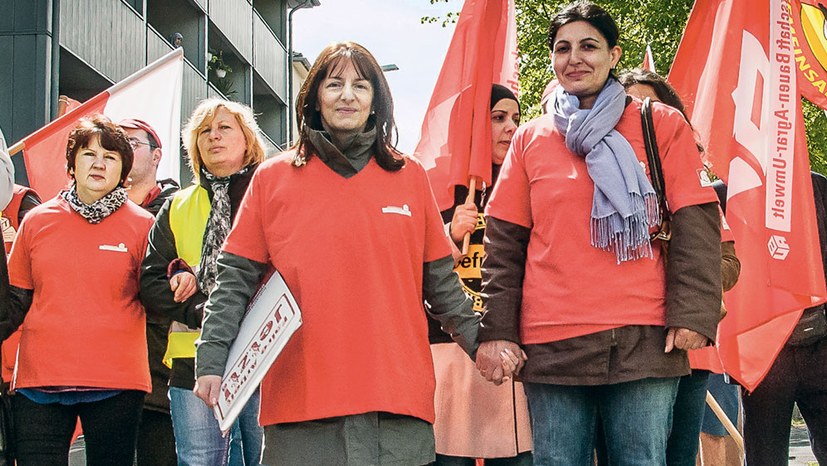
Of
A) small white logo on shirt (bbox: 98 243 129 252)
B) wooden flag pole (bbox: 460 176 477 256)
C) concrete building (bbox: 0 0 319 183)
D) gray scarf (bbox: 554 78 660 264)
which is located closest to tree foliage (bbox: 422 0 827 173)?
concrete building (bbox: 0 0 319 183)

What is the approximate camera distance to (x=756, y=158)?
618 centimetres

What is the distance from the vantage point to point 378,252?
12.4ft

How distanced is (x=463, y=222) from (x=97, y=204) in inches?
69.9

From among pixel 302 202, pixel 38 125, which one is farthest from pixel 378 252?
pixel 38 125

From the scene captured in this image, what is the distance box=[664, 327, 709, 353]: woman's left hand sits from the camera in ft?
12.4

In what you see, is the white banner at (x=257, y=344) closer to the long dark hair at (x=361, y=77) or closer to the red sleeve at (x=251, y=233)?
the red sleeve at (x=251, y=233)

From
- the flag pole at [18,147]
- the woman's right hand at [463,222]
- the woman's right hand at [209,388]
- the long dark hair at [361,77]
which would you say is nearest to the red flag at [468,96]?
the woman's right hand at [463,222]

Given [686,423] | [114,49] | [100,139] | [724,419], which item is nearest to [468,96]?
[100,139]

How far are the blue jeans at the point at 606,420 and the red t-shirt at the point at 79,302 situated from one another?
2.08 meters

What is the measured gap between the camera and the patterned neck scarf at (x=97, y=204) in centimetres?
536

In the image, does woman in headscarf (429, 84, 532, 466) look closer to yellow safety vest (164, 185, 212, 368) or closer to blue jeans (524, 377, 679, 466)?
blue jeans (524, 377, 679, 466)

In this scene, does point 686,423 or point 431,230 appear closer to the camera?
point 431,230

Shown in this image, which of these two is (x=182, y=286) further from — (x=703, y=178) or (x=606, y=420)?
(x=703, y=178)

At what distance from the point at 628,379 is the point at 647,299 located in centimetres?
29
